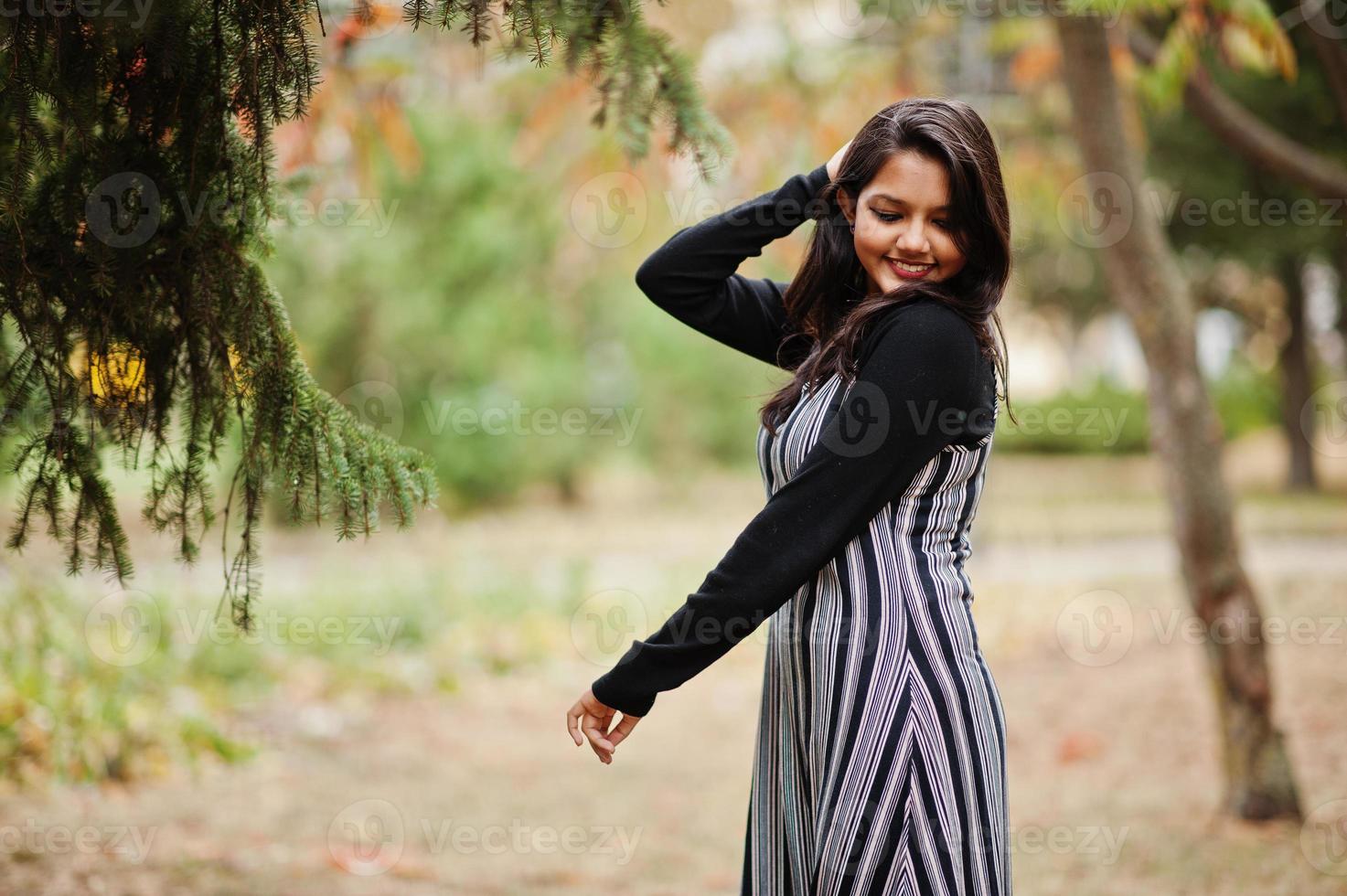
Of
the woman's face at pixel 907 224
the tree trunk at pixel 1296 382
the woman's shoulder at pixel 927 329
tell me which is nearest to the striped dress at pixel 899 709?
the woman's shoulder at pixel 927 329

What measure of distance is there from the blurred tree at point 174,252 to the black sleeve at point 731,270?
28 cm

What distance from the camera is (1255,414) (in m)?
19.3

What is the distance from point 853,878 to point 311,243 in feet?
32.2

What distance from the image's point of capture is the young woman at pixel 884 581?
1801 millimetres

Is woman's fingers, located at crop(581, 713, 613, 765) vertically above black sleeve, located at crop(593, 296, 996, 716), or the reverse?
black sleeve, located at crop(593, 296, 996, 716)

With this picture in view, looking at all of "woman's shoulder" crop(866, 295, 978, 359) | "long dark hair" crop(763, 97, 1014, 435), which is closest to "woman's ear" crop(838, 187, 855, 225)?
"long dark hair" crop(763, 97, 1014, 435)

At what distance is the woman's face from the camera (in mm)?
1919

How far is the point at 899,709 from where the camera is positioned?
182 centimetres

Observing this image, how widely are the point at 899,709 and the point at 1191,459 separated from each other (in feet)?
10.3

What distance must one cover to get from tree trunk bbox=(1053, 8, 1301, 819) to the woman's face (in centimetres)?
273

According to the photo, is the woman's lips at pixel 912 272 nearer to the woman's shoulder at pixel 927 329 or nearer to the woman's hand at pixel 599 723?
the woman's shoulder at pixel 927 329

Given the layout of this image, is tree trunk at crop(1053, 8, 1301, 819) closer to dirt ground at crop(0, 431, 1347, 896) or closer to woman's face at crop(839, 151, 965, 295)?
dirt ground at crop(0, 431, 1347, 896)

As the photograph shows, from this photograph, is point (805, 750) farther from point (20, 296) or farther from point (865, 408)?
point (20, 296)

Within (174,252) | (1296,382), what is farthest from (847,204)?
(1296,382)
